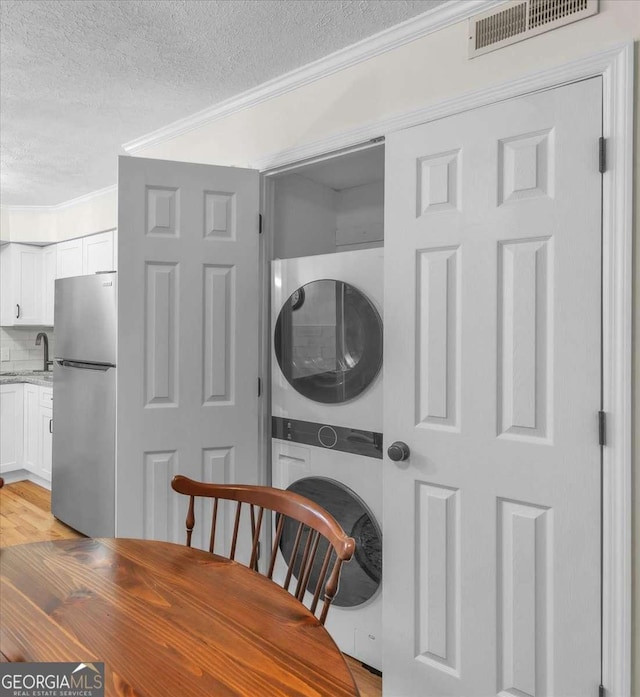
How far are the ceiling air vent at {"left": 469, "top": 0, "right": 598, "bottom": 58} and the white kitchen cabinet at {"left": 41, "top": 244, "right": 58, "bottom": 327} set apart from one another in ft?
14.1

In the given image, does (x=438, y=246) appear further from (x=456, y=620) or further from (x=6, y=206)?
(x=6, y=206)

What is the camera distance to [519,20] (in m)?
1.69

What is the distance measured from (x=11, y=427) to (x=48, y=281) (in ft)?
4.45

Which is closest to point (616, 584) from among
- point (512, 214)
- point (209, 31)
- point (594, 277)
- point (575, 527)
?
point (575, 527)

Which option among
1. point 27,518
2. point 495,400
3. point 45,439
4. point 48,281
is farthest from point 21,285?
point 495,400

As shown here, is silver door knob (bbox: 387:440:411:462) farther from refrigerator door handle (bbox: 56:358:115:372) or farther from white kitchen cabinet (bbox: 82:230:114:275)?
white kitchen cabinet (bbox: 82:230:114:275)

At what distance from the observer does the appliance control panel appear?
213cm

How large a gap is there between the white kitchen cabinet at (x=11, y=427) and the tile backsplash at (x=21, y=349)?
21.8 inches

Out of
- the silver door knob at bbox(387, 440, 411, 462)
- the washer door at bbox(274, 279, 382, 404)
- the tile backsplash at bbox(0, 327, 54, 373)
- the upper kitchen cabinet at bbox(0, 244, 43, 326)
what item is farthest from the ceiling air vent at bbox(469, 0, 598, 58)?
the tile backsplash at bbox(0, 327, 54, 373)

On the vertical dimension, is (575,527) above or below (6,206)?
below

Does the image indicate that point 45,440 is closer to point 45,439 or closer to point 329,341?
point 45,439

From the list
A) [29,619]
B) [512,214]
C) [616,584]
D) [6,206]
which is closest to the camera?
[29,619]

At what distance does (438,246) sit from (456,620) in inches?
50.1

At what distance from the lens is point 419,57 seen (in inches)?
76.2
